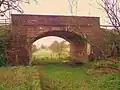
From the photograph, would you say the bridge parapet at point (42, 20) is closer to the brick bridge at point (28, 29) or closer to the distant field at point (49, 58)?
the brick bridge at point (28, 29)

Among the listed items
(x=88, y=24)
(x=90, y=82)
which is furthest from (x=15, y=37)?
(x=90, y=82)

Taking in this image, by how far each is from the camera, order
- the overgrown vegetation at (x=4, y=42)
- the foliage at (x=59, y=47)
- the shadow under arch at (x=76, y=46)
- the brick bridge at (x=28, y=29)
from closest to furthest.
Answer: the overgrown vegetation at (x=4, y=42), the brick bridge at (x=28, y=29), the shadow under arch at (x=76, y=46), the foliage at (x=59, y=47)

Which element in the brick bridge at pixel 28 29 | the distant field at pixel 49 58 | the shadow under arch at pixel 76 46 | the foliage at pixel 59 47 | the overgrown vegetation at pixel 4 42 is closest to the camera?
→ the overgrown vegetation at pixel 4 42

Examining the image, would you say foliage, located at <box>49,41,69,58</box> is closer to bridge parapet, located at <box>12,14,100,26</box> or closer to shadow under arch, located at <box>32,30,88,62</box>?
shadow under arch, located at <box>32,30,88,62</box>

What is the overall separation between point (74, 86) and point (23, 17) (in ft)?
52.7

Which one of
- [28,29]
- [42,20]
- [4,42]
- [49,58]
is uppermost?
[42,20]

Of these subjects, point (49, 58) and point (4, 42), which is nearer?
point (4, 42)

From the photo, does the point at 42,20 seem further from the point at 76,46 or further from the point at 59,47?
the point at 59,47

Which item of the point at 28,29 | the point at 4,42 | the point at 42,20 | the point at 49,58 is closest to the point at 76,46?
the point at 49,58

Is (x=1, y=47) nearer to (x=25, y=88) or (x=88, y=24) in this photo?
(x=88, y=24)

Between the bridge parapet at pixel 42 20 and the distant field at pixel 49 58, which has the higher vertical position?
the bridge parapet at pixel 42 20

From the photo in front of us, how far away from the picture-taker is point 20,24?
3172 centimetres

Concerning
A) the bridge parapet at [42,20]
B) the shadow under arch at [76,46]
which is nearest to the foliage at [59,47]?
the shadow under arch at [76,46]

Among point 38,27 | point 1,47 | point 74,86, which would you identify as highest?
point 38,27
